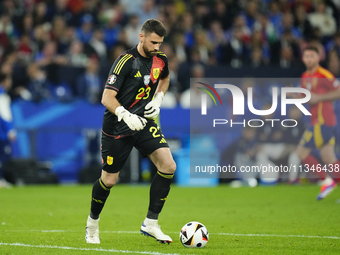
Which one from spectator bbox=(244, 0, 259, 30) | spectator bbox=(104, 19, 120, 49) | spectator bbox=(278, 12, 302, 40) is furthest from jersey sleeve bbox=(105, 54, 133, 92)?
spectator bbox=(278, 12, 302, 40)

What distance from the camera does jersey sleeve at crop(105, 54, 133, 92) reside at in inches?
245

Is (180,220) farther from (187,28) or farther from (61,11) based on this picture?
(187,28)

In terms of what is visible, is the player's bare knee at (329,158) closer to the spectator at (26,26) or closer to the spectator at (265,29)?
the spectator at (265,29)

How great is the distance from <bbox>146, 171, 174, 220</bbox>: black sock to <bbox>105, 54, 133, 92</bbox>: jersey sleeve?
115cm

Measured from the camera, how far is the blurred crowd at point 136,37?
52.0 ft

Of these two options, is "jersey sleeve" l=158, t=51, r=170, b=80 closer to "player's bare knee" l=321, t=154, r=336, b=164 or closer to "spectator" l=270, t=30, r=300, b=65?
"player's bare knee" l=321, t=154, r=336, b=164

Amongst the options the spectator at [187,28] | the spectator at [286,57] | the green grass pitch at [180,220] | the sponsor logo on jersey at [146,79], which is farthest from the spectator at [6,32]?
the sponsor logo on jersey at [146,79]

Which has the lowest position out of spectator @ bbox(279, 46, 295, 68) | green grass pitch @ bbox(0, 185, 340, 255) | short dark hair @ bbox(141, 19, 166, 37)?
green grass pitch @ bbox(0, 185, 340, 255)

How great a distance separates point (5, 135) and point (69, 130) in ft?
5.38

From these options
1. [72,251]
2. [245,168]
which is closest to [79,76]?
[245,168]

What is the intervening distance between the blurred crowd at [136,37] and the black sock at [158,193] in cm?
934

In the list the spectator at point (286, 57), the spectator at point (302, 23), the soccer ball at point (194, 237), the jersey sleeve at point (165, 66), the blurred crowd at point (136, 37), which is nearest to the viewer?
the soccer ball at point (194, 237)

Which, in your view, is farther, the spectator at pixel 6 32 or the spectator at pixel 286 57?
the spectator at pixel 286 57

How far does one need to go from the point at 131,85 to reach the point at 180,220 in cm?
305
